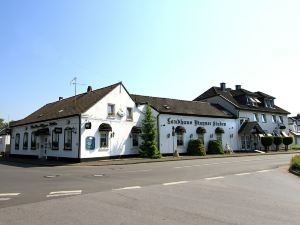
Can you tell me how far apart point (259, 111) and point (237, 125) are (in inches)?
259

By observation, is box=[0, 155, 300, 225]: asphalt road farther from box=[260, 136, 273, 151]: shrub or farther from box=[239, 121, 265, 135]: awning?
box=[260, 136, 273, 151]: shrub

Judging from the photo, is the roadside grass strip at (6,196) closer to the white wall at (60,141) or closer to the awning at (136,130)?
the white wall at (60,141)

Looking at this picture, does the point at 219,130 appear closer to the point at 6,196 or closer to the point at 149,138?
the point at 149,138

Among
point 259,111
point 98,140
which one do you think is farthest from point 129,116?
point 259,111

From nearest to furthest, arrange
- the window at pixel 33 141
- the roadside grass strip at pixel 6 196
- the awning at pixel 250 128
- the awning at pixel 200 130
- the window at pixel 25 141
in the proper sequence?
the roadside grass strip at pixel 6 196 → the window at pixel 33 141 → the window at pixel 25 141 → the awning at pixel 200 130 → the awning at pixel 250 128

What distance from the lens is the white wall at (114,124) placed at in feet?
96.2

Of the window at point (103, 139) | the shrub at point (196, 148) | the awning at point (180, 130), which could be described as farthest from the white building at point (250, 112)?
the window at point (103, 139)

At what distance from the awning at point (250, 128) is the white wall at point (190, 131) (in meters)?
1.10

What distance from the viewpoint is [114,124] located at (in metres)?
31.8

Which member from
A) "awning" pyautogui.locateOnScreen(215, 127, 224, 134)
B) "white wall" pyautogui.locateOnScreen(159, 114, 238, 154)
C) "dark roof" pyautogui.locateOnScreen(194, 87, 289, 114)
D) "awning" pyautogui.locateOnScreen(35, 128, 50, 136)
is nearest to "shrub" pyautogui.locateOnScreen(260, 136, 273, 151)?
"white wall" pyautogui.locateOnScreen(159, 114, 238, 154)

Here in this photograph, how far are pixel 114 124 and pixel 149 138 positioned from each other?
13.7 feet

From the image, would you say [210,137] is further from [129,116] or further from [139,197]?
[139,197]

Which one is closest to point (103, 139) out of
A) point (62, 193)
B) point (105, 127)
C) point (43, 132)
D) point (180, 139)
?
point (105, 127)

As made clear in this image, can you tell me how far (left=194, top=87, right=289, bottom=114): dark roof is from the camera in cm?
4891
